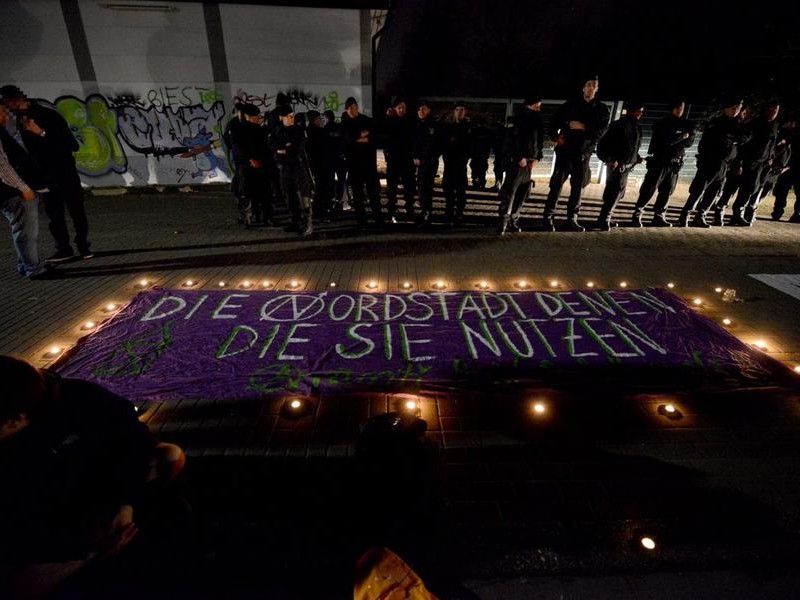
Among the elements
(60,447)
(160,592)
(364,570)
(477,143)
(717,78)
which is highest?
(717,78)

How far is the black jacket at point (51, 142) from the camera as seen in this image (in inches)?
206

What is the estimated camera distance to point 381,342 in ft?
12.3

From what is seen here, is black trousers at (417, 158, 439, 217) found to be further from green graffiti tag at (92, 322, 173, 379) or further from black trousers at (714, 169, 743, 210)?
black trousers at (714, 169, 743, 210)

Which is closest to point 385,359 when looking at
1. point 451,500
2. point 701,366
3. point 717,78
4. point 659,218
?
point 451,500

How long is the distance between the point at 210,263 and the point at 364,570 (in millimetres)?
5301

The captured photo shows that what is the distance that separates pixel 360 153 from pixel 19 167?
474cm

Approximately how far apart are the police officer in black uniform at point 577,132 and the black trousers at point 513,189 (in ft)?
2.34

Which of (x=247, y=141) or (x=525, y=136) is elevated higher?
(x=525, y=136)

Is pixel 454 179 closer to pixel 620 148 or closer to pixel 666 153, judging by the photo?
pixel 620 148

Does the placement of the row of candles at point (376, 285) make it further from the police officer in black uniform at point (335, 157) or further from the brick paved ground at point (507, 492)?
the police officer in black uniform at point (335, 157)

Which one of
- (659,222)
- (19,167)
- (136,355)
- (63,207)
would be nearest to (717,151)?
(659,222)

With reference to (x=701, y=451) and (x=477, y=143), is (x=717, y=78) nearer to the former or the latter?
(x=477, y=143)

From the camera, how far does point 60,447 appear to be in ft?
5.36

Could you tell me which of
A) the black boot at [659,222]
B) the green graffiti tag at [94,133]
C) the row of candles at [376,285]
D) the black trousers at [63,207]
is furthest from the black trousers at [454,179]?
the green graffiti tag at [94,133]
